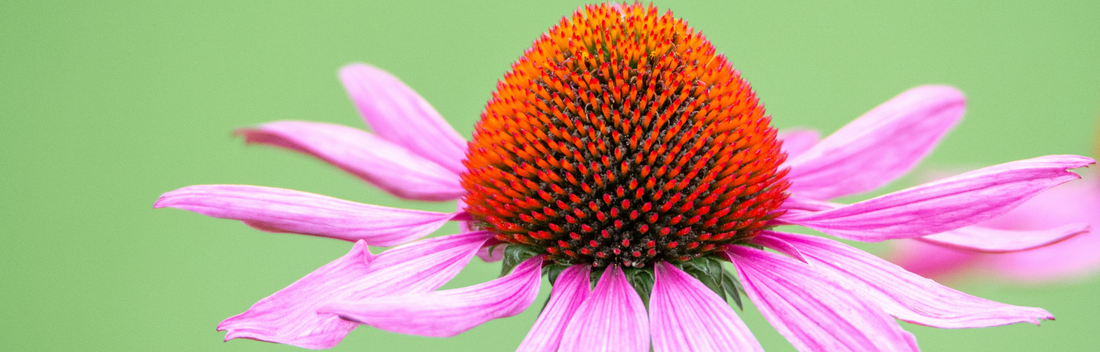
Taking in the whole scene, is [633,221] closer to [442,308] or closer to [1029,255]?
[442,308]

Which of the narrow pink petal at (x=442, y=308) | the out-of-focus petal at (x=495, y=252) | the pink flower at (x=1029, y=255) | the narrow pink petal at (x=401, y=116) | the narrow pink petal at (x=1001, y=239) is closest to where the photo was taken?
the narrow pink petal at (x=442, y=308)

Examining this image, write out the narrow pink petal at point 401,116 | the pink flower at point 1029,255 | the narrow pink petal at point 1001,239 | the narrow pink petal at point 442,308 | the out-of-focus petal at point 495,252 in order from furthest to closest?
the pink flower at point 1029,255 → the narrow pink petal at point 401,116 → the out-of-focus petal at point 495,252 → the narrow pink petal at point 1001,239 → the narrow pink petal at point 442,308

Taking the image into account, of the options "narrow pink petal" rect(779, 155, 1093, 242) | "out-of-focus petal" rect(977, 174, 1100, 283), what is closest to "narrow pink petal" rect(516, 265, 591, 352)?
"narrow pink petal" rect(779, 155, 1093, 242)

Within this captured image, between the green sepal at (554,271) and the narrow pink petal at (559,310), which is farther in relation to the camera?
the green sepal at (554,271)

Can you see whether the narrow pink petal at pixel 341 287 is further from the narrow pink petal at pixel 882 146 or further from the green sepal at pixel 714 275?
the narrow pink petal at pixel 882 146

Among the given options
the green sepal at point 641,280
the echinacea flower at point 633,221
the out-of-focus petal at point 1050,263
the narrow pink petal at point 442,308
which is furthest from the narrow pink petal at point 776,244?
the out-of-focus petal at point 1050,263

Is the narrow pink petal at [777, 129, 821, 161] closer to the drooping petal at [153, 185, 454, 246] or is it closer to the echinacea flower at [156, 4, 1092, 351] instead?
the echinacea flower at [156, 4, 1092, 351]

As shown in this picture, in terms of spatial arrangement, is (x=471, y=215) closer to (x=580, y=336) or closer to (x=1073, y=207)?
(x=580, y=336)


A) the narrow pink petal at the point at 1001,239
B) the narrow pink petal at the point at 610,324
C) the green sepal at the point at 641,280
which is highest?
the narrow pink petal at the point at 1001,239

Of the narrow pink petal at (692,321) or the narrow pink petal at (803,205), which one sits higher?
the narrow pink petal at (803,205)
